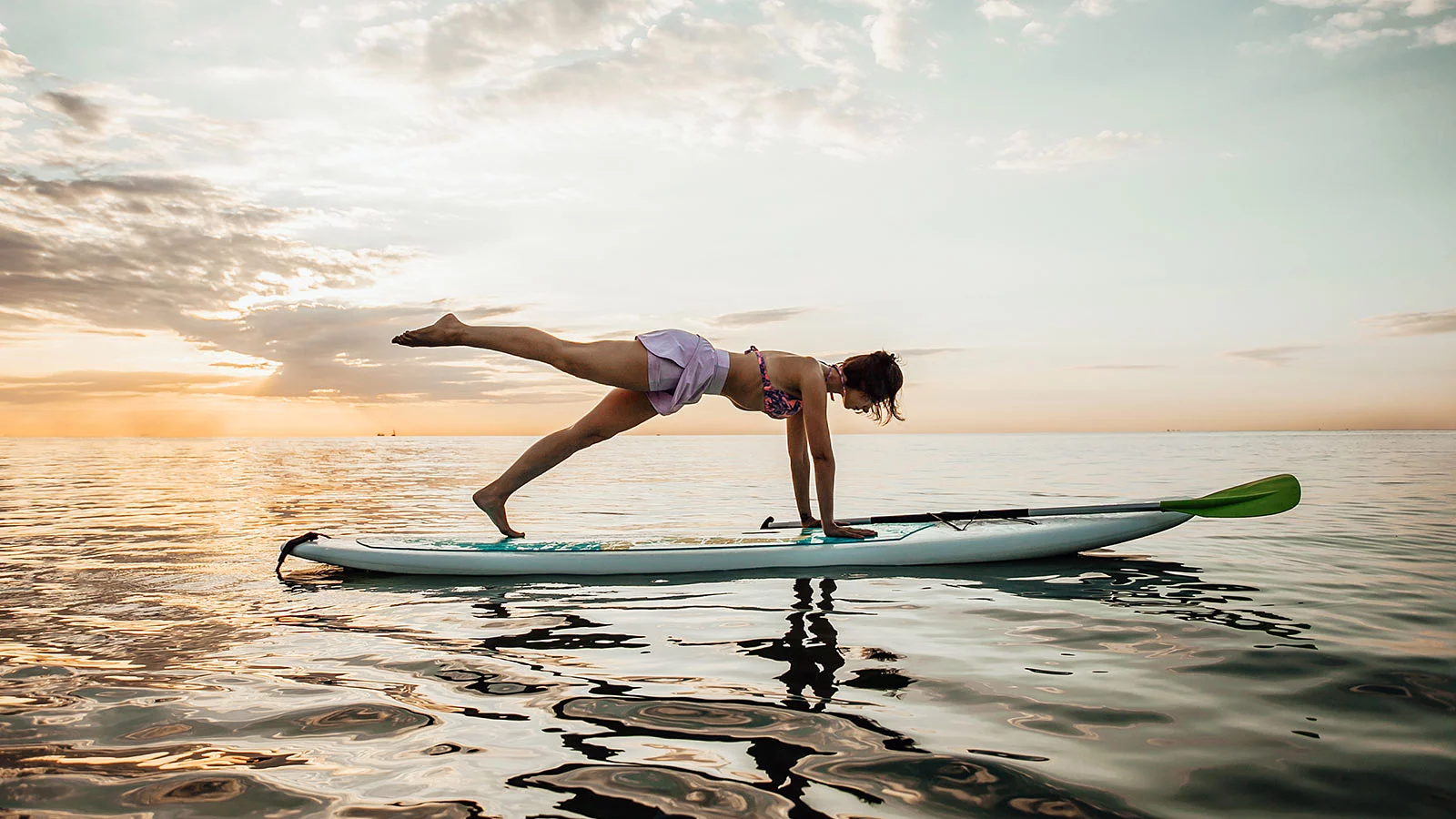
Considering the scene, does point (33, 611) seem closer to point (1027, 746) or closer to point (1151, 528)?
point (1027, 746)

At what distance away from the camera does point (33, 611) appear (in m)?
4.54

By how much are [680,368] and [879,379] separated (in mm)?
1451

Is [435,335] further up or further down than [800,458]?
further up

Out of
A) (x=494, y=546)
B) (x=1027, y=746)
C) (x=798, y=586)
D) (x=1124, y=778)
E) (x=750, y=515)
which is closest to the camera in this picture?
(x=1124, y=778)

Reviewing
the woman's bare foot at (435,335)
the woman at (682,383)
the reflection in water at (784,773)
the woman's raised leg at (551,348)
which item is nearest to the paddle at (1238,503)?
the woman at (682,383)

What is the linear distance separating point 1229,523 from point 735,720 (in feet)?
26.0

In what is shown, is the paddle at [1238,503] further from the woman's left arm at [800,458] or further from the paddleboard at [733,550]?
the woman's left arm at [800,458]

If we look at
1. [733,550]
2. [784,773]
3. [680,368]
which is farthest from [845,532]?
[784,773]

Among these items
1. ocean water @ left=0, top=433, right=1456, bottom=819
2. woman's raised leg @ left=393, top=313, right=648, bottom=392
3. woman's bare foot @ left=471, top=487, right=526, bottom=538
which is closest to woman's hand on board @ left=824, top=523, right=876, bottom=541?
ocean water @ left=0, top=433, right=1456, bottom=819

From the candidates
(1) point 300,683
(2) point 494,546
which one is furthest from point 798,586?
(1) point 300,683

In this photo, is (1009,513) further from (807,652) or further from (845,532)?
(807,652)

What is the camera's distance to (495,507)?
6.31 m

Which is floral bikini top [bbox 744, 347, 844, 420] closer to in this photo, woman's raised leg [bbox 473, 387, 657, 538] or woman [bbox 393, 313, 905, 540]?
woman [bbox 393, 313, 905, 540]

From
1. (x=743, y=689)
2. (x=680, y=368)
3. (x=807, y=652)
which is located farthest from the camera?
(x=680, y=368)
